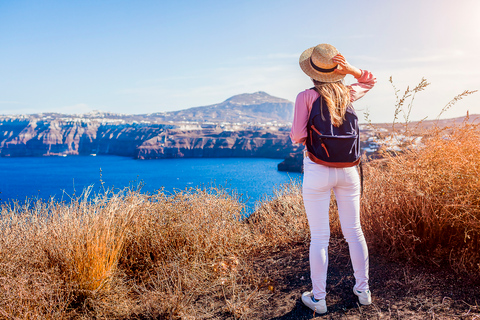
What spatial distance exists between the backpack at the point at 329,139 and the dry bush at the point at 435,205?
1.00 metres

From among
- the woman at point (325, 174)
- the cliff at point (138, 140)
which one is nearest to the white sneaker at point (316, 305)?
the woman at point (325, 174)

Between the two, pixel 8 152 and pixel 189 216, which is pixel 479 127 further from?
pixel 8 152

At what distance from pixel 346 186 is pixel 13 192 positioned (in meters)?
54.4

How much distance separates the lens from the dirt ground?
2.00 metres

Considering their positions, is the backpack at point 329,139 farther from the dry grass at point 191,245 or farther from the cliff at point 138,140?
the cliff at point 138,140

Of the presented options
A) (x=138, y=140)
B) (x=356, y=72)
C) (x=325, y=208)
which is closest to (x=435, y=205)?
(x=325, y=208)

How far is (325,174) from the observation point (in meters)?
1.78

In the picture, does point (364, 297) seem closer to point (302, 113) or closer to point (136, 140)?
point (302, 113)

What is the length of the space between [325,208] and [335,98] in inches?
25.8

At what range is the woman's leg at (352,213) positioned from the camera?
182cm

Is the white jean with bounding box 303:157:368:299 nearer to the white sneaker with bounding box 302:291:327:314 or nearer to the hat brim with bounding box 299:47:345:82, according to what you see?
the white sneaker with bounding box 302:291:327:314

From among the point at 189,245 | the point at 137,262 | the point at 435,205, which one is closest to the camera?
the point at 435,205

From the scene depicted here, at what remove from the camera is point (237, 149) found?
312ft

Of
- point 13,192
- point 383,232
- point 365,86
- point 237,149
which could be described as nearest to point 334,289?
point 383,232
